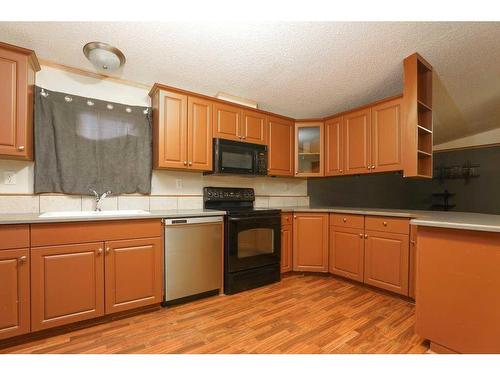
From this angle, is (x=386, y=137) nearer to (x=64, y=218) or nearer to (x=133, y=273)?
(x=133, y=273)

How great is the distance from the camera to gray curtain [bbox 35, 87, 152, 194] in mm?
1974

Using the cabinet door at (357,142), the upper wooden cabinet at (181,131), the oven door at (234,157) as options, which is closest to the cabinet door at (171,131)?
the upper wooden cabinet at (181,131)

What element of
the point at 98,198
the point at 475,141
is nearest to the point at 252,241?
the point at 98,198

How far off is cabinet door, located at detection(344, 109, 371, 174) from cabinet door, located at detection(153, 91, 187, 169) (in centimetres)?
203

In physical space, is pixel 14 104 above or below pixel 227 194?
above

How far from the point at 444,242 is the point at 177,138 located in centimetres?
235

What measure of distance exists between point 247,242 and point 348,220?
1.22m

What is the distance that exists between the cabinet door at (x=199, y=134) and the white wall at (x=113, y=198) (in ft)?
1.07

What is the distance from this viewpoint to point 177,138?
93.0 inches

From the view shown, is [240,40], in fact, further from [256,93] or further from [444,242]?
[444,242]

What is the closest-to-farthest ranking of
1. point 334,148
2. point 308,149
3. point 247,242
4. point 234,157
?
point 247,242
point 234,157
point 334,148
point 308,149

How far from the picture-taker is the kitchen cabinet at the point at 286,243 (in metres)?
2.87

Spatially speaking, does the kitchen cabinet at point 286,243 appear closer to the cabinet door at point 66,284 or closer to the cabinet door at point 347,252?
the cabinet door at point 347,252

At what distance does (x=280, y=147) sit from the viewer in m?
3.13
